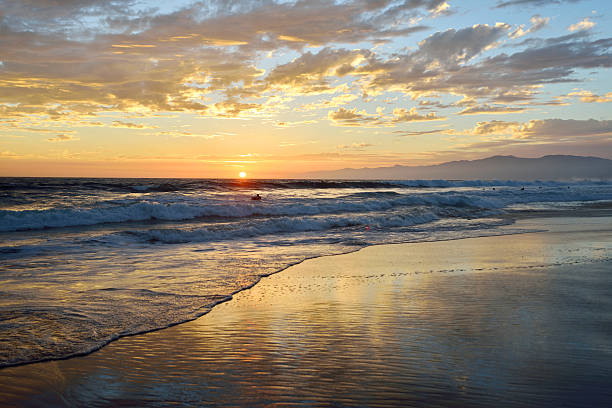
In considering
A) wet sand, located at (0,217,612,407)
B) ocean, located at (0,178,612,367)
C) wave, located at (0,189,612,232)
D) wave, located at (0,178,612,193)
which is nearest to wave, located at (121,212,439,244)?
ocean, located at (0,178,612,367)

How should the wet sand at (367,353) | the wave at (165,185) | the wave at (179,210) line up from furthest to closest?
the wave at (165,185), the wave at (179,210), the wet sand at (367,353)

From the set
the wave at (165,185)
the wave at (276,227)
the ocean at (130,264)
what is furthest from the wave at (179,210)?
the wave at (165,185)

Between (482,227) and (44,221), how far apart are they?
17.5 m

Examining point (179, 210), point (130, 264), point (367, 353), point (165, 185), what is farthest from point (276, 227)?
point (165, 185)

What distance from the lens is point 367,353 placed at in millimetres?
4051

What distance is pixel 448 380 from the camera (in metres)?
3.45

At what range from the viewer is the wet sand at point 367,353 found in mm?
3246

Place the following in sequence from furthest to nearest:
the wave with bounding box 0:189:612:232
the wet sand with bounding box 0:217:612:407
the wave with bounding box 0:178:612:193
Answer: the wave with bounding box 0:178:612:193, the wave with bounding box 0:189:612:232, the wet sand with bounding box 0:217:612:407

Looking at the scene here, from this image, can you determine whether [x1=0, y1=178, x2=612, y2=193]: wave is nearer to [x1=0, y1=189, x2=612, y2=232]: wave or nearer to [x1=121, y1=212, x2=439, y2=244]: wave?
[x1=0, y1=189, x2=612, y2=232]: wave

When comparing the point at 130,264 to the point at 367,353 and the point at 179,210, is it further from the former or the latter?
the point at 179,210

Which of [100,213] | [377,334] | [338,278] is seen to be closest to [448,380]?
[377,334]

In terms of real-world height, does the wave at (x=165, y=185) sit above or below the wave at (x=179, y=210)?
above

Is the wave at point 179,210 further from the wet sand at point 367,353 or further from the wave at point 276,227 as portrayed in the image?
the wet sand at point 367,353

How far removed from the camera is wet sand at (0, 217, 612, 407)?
325 cm
